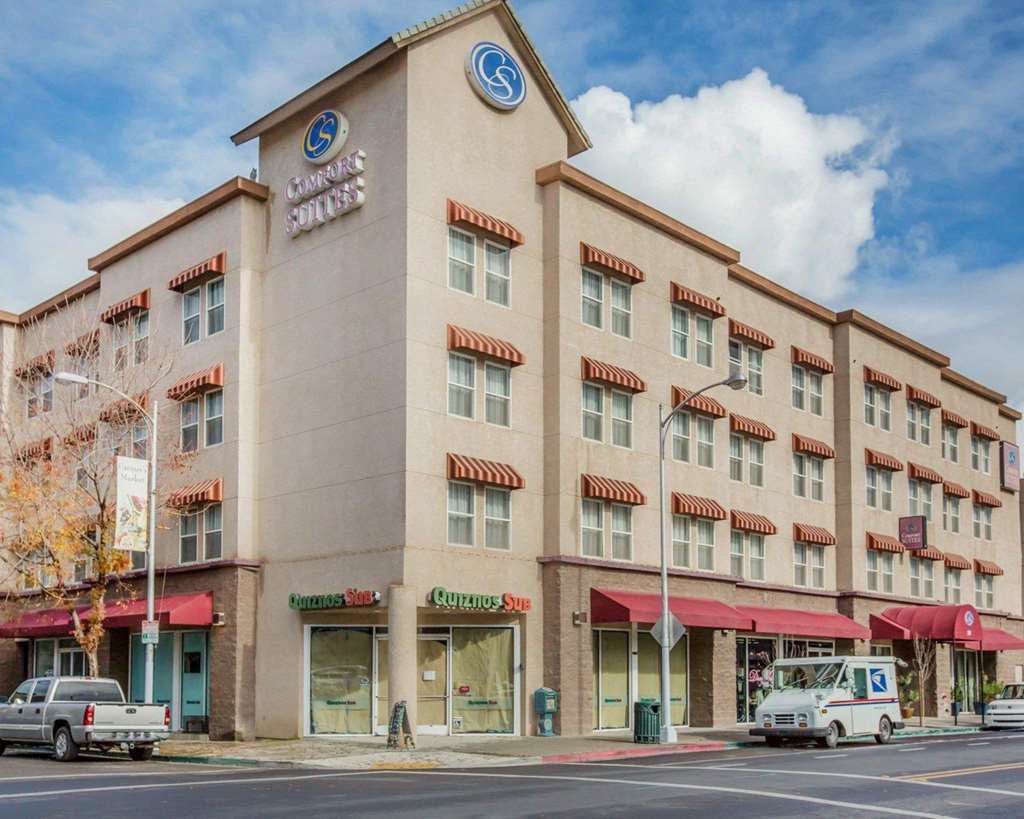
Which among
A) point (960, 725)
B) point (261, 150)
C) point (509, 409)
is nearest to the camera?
point (509, 409)

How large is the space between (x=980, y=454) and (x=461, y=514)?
37.6 metres

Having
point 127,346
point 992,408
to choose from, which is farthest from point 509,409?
point 992,408

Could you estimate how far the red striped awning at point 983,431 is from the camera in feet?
201

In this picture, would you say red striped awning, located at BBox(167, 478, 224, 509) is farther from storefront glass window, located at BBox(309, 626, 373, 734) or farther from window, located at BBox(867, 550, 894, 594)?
window, located at BBox(867, 550, 894, 594)

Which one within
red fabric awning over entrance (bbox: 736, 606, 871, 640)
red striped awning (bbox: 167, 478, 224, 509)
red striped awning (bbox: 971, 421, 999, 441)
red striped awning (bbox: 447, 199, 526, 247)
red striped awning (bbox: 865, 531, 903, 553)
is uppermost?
red striped awning (bbox: 447, 199, 526, 247)

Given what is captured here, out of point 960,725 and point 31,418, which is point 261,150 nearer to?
point 31,418

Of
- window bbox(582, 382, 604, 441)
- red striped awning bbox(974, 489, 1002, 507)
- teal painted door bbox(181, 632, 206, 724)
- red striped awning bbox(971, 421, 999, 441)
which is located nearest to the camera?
window bbox(582, 382, 604, 441)

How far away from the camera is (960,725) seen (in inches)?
1838

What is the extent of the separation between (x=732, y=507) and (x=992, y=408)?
26947mm

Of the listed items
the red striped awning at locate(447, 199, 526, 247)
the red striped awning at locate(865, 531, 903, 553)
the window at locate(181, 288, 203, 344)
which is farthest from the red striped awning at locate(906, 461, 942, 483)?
the window at locate(181, 288, 203, 344)

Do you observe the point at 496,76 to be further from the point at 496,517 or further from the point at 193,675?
the point at 193,675

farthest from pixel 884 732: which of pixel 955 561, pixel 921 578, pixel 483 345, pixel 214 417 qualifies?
pixel 955 561

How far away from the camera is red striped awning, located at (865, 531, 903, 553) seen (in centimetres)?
4978

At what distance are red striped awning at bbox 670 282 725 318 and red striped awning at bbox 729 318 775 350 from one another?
1.39 metres
